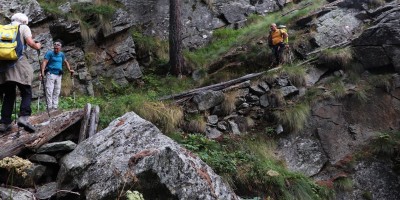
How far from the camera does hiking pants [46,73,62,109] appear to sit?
9281mm

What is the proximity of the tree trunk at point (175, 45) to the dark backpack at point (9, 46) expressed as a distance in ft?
26.3

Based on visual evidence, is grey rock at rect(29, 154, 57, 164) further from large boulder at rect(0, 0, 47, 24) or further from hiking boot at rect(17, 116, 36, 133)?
large boulder at rect(0, 0, 47, 24)

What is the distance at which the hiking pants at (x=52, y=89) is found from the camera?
30.5 ft

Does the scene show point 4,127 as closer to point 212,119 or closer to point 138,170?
point 138,170

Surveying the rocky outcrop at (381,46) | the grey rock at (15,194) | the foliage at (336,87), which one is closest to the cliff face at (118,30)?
the foliage at (336,87)

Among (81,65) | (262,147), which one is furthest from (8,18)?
(262,147)

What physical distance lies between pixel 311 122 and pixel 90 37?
8449 mm

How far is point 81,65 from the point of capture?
13.5m

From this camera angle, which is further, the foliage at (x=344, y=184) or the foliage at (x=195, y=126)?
the foliage at (x=195, y=126)

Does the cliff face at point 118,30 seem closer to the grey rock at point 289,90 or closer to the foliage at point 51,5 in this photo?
the foliage at point 51,5

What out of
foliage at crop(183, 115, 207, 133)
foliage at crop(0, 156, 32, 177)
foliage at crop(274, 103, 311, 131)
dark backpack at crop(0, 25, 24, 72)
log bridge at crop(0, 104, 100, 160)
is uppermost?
dark backpack at crop(0, 25, 24, 72)

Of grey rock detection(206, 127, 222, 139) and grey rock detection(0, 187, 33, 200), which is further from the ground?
grey rock detection(0, 187, 33, 200)

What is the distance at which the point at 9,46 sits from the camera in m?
5.93

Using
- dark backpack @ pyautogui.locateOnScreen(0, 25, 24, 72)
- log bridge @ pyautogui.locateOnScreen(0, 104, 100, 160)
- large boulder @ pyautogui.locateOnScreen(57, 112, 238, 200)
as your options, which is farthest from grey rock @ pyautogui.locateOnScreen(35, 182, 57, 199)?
dark backpack @ pyautogui.locateOnScreen(0, 25, 24, 72)
